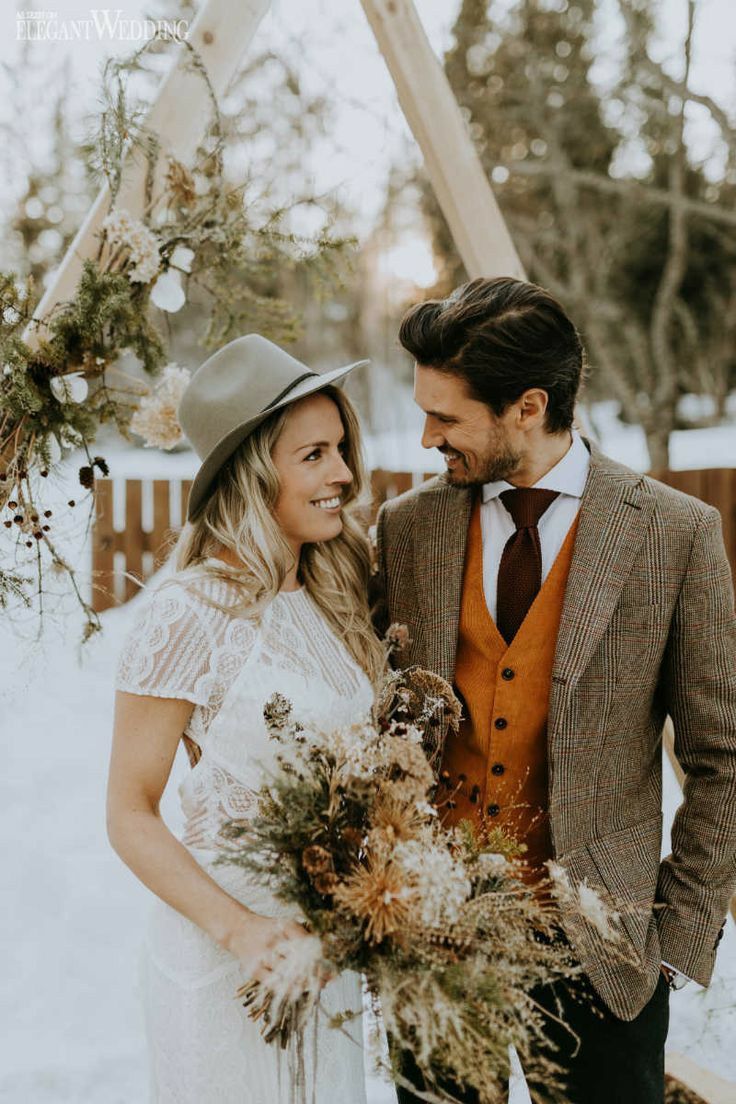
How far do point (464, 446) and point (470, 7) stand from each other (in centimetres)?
877

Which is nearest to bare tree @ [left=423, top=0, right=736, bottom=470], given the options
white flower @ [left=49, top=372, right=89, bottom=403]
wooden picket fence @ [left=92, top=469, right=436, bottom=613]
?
wooden picket fence @ [left=92, top=469, right=436, bottom=613]

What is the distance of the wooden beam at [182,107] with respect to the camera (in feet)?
7.11

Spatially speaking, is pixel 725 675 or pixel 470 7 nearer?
pixel 725 675

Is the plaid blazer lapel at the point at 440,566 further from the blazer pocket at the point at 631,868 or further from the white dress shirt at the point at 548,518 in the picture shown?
the blazer pocket at the point at 631,868

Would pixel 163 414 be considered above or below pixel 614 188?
below

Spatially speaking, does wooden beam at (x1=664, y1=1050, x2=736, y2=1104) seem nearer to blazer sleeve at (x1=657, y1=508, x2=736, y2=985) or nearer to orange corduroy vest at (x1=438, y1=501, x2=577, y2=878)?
blazer sleeve at (x1=657, y1=508, x2=736, y2=985)

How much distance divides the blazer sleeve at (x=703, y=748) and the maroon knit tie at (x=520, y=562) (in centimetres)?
29

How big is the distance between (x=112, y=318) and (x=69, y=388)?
0.18 m

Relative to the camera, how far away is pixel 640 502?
6.24 ft

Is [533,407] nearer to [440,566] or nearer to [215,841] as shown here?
[440,566]

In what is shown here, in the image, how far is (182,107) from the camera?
2.20m

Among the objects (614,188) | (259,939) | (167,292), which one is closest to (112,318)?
(167,292)

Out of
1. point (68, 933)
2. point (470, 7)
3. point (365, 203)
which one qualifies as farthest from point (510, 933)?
point (470, 7)

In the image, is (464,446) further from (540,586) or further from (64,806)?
(64,806)
